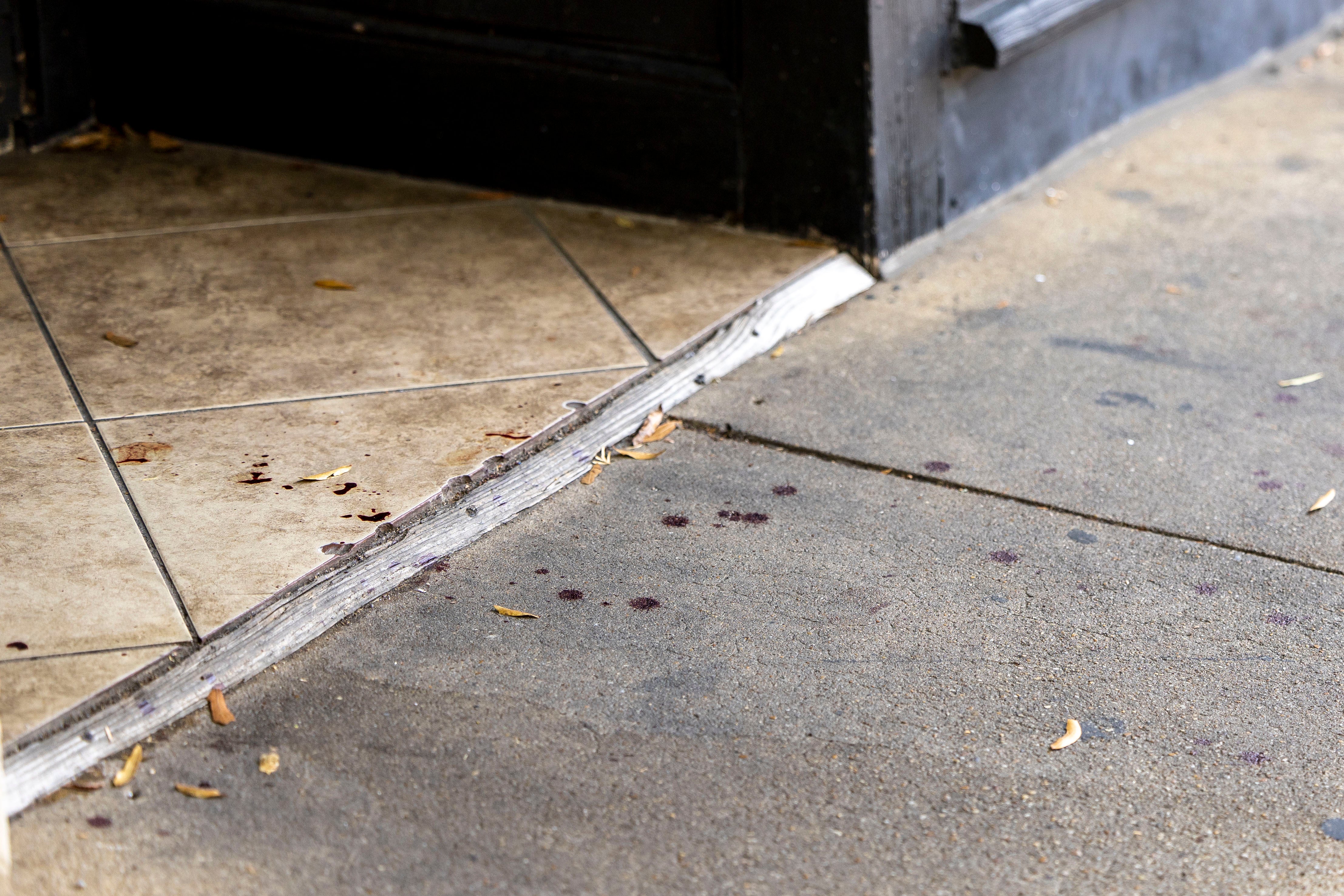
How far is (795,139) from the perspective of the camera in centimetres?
404

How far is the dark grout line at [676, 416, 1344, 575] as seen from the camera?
9.34ft

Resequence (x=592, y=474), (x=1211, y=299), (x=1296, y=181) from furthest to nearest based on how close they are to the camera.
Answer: (x=1296, y=181) < (x=1211, y=299) < (x=592, y=474)

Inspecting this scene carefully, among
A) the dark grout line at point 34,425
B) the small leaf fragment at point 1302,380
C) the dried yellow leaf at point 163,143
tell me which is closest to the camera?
the dark grout line at point 34,425

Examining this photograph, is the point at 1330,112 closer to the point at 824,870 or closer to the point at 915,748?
the point at 915,748

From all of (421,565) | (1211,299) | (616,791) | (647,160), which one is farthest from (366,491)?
(1211,299)

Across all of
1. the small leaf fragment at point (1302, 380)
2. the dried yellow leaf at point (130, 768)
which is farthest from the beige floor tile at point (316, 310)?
the small leaf fragment at point (1302, 380)

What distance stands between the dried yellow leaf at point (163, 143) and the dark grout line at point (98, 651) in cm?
288

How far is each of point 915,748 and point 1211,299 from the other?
86.5 inches

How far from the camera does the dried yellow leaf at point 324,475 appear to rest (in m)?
2.94

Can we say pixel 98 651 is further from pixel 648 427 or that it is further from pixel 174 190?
pixel 174 190

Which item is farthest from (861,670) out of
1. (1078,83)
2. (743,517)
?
(1078,83)

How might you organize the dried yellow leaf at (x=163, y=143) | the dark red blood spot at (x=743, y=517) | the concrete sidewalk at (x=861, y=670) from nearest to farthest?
the concrete sidewalk at (x=861, y=670) → the dark red blood spot at (x=743, y=517) → the dried yellow leaf at (x=163, y=143)

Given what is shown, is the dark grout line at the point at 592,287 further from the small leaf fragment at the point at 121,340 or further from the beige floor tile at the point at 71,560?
the beige floor tile at the point at 71,560

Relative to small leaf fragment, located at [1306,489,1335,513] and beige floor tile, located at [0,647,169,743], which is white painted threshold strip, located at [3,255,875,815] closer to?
beige floor tile, located at [0,647,169,743]
